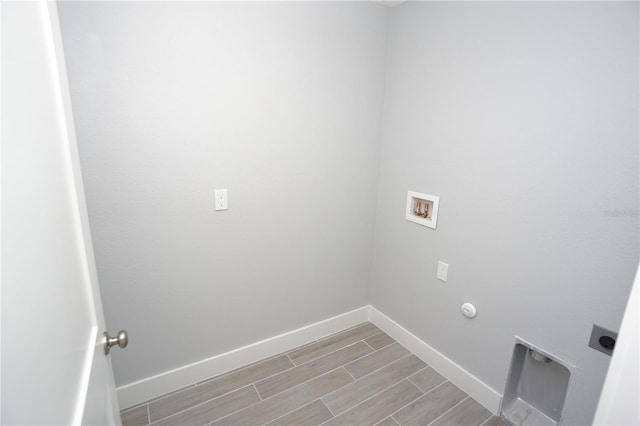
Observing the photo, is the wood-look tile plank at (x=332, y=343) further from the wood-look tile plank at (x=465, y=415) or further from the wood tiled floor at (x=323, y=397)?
the wood-look tile plank at (x=465, y=415)

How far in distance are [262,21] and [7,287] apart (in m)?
1.72

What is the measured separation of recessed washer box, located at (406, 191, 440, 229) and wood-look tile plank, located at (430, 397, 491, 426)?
106 cm

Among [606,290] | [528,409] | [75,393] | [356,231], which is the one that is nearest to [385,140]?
[356,231]

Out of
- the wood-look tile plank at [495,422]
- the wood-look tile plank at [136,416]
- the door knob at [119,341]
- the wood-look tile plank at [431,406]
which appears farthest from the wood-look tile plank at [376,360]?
the door knob at [119,341]

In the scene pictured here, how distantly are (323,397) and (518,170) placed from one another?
1.66 meters

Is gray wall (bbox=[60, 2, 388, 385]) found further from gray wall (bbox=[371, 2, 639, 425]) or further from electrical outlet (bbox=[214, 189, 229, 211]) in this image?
gray wall (bbox=[371, 2, 639, 425])

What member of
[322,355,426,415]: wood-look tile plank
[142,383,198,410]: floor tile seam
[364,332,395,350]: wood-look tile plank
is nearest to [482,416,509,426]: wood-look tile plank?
[322,355,426,415]: wood-look tile plank

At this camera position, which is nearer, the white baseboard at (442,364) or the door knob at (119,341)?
the door knob at (119,341)

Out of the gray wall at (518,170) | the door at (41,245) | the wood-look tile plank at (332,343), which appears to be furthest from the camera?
the wood-look tile plank at (332,343)

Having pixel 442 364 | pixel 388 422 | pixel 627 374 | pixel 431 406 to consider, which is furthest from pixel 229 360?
pixel 627 374

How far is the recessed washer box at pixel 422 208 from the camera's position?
1935 mm

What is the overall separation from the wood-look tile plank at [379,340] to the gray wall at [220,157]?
438 millimetres

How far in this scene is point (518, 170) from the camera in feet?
4.95

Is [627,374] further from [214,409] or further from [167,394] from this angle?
[167,394]
